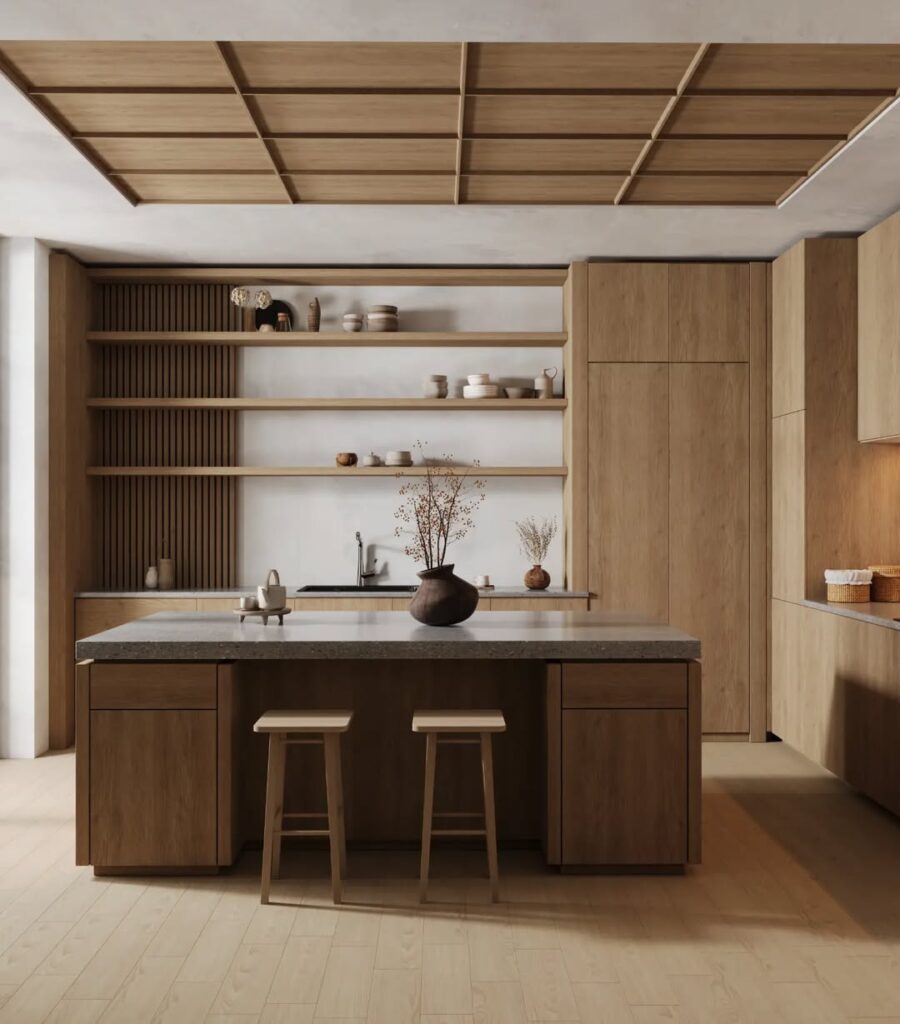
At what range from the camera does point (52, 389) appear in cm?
598

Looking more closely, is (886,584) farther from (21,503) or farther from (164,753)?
(21,503)

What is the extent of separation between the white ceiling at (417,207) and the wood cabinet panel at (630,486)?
80 cm

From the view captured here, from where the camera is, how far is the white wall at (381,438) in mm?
6699

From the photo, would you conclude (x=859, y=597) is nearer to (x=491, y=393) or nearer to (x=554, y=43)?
(x=491, y=393)

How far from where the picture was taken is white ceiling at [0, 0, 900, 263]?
3.09 m

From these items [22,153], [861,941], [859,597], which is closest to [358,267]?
[22,153]

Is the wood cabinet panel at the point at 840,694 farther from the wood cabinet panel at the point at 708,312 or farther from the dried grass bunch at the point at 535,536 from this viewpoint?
the wood cabinet panel at the point at 708,312

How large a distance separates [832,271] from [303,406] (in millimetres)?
3123

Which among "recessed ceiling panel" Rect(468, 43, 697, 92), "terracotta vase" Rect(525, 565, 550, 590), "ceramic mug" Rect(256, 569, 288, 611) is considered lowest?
"terracotta vase" Rect(525, 565, 550, 590)

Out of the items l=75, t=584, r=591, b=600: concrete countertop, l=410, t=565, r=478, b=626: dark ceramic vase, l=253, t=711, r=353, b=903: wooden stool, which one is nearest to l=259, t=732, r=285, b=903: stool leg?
l=253, t=711, r=353, b=903: wooden stool

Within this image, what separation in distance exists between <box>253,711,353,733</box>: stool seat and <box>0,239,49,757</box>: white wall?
276cm

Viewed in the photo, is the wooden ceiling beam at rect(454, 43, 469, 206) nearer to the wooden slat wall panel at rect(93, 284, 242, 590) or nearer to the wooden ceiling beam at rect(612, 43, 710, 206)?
the wooden ceiling beam at rect(612, 43, 710, 206)

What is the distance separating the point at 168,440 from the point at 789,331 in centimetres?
383

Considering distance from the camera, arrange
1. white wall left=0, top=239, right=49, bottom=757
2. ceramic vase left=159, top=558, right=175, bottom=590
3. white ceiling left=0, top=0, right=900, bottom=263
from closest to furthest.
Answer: white ceiling left=0, top=0, right=900, bottom=263 → white wall left=0, top=239, right=49, bottom=757 → ceramic vase left=159, top=558, right=175, bottom=590
